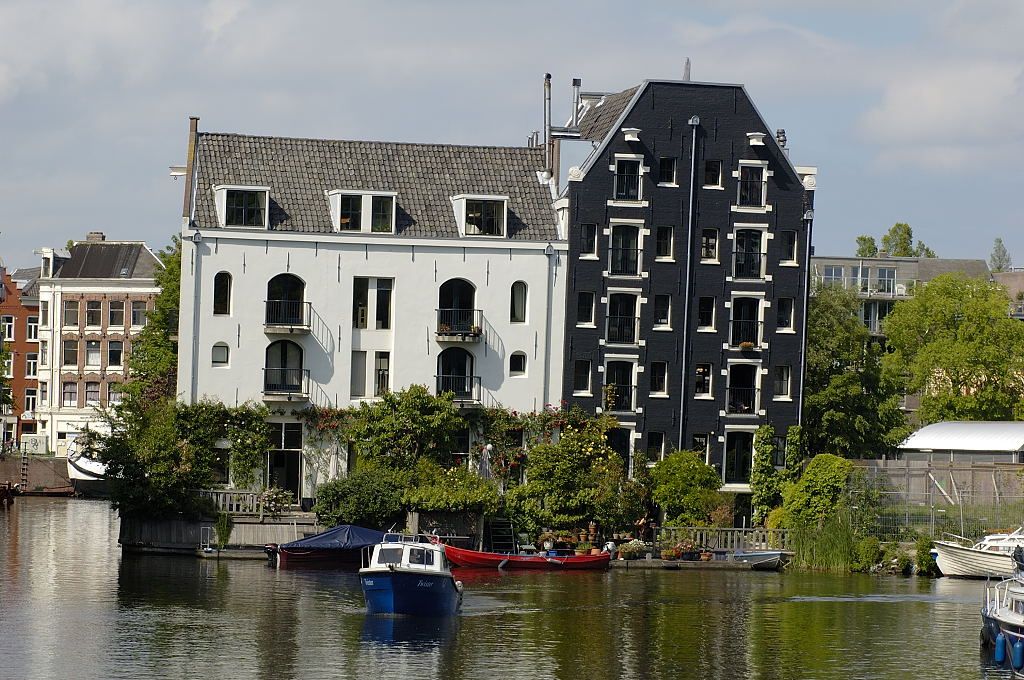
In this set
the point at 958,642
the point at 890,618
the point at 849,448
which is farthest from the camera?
the point at 849,448

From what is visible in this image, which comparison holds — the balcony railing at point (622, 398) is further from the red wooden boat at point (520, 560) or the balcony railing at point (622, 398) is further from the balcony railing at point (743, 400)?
the red wooden boat at point (520, 560)

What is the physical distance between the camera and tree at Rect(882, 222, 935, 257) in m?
182

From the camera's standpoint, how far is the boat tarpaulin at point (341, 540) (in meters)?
69.2

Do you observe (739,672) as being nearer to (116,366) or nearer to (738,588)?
(738,588)

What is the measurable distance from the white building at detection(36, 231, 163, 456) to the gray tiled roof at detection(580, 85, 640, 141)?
52588 millimetres

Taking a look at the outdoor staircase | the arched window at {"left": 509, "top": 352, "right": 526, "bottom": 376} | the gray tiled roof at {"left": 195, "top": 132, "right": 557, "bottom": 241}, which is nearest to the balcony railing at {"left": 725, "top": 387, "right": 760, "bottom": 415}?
the arched window at {"left": 509, "top": 352, "right": 526, "bottom": 376}

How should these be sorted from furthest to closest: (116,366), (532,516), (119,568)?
(116,366) < (532,516) < (119,568)

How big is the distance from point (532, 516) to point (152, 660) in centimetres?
3246

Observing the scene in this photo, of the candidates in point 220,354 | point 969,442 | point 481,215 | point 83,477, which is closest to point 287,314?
point 220,354

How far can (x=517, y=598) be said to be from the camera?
203ft

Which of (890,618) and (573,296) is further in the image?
(573,296)

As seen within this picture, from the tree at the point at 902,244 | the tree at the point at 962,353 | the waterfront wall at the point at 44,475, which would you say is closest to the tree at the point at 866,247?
the tree at the point at 902,244

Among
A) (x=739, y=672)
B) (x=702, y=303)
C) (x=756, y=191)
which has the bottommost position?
(x=739, y=672)

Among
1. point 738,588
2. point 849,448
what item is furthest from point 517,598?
point 849,448
